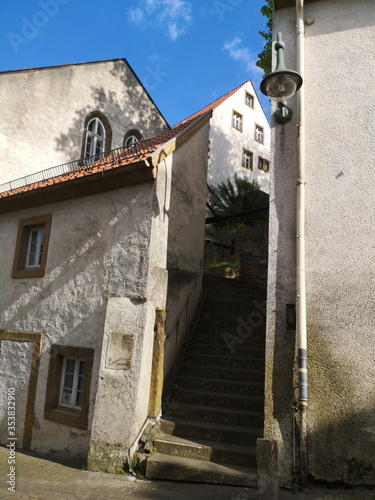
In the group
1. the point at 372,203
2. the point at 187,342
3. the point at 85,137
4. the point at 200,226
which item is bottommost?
the point at 187,342

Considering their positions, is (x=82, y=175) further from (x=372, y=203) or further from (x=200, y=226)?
(x=372, y=203)

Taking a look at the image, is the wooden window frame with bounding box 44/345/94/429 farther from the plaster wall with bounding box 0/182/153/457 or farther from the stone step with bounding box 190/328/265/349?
the stone step with bounding box 190/328/265/349

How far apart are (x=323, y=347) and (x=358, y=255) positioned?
1.33 m

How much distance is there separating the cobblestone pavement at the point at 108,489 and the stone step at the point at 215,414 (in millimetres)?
1243

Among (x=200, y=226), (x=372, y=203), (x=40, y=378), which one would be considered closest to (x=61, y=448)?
(x=40, y=378)

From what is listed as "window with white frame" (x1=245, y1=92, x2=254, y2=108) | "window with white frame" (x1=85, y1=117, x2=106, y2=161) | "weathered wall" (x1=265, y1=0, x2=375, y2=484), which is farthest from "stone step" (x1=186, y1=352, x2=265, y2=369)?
"window with white frame" (x1=245, y1=92, x2=254, y2=108)

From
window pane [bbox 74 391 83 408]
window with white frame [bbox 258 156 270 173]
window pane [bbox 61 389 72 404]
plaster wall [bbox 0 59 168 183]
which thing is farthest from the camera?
window with white frame [bbox 258 156 270 173]

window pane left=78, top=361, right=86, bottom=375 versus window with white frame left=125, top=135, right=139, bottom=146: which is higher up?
window with white frame left=125, top=135, right=139, bottom=146

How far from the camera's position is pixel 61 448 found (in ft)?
22.8

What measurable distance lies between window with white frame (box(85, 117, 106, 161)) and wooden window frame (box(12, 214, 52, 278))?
5947mm

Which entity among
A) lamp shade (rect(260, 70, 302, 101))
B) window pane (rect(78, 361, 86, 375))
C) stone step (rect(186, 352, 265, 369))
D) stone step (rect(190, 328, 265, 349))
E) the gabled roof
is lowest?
window pane (rect(78, 361, 86, 375))

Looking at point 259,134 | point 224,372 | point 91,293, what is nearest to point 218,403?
point 224,372

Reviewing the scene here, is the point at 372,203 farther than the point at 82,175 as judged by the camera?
No

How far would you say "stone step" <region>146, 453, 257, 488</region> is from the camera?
5.28 metres
